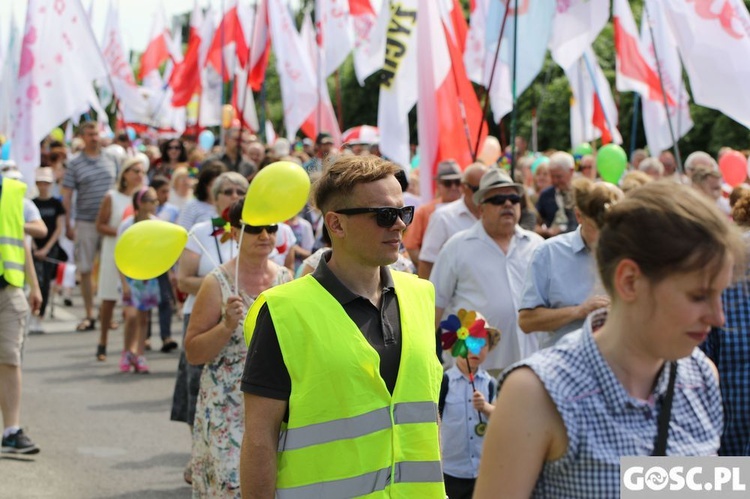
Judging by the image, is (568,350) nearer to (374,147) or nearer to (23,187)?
(23,187)

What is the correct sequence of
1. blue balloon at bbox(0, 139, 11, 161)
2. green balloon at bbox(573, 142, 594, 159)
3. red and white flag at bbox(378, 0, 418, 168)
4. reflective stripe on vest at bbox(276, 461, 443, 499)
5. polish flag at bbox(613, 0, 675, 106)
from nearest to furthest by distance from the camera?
reflective stripe on vest at bbox(276, 461, 443, 499) → red and white flag at bbox(378, 0, 418, 168) → polish flag at bbox(613, 0, 675, 106) → blue balloon at bbox(0, 139, 11, 161) → green balloon at bbox(573, 142, 594, 159)

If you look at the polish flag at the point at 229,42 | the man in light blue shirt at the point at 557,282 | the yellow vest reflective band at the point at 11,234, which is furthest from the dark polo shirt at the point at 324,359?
the polish flag at the point at 229,42

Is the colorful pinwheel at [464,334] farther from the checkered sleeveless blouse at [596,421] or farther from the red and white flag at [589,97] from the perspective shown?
the red and white flag at [589,97]

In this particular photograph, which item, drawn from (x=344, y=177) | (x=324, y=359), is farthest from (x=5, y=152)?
(x=324, y=359)

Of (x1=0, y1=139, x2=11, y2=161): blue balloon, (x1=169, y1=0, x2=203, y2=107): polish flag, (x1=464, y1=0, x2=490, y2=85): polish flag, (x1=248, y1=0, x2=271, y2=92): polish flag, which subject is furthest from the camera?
(x1=169, y1=0, x2=203, y2=107): polish flag

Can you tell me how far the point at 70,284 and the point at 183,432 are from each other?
6.43 m

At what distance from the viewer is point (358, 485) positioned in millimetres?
3473

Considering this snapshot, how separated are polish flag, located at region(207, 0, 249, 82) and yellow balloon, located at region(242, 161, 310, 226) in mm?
14540

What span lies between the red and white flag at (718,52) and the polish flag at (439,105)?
6.76ft

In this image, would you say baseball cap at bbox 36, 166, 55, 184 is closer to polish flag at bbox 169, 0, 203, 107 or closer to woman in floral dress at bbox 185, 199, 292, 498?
polish flag at bbox 169, 0, 203, 107

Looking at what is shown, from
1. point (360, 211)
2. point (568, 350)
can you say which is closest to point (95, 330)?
point (360, 211)

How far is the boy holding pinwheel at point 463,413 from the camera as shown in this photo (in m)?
5.49

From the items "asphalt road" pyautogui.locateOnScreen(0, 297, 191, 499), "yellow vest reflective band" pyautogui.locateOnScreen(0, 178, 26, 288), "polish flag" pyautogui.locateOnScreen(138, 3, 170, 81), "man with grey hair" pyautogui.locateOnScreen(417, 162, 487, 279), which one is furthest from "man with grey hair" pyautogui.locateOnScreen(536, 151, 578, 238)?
"polish flag" pyautogui.locateOnScreen(138, 3, 170, 81)

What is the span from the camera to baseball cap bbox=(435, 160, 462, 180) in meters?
9.11
